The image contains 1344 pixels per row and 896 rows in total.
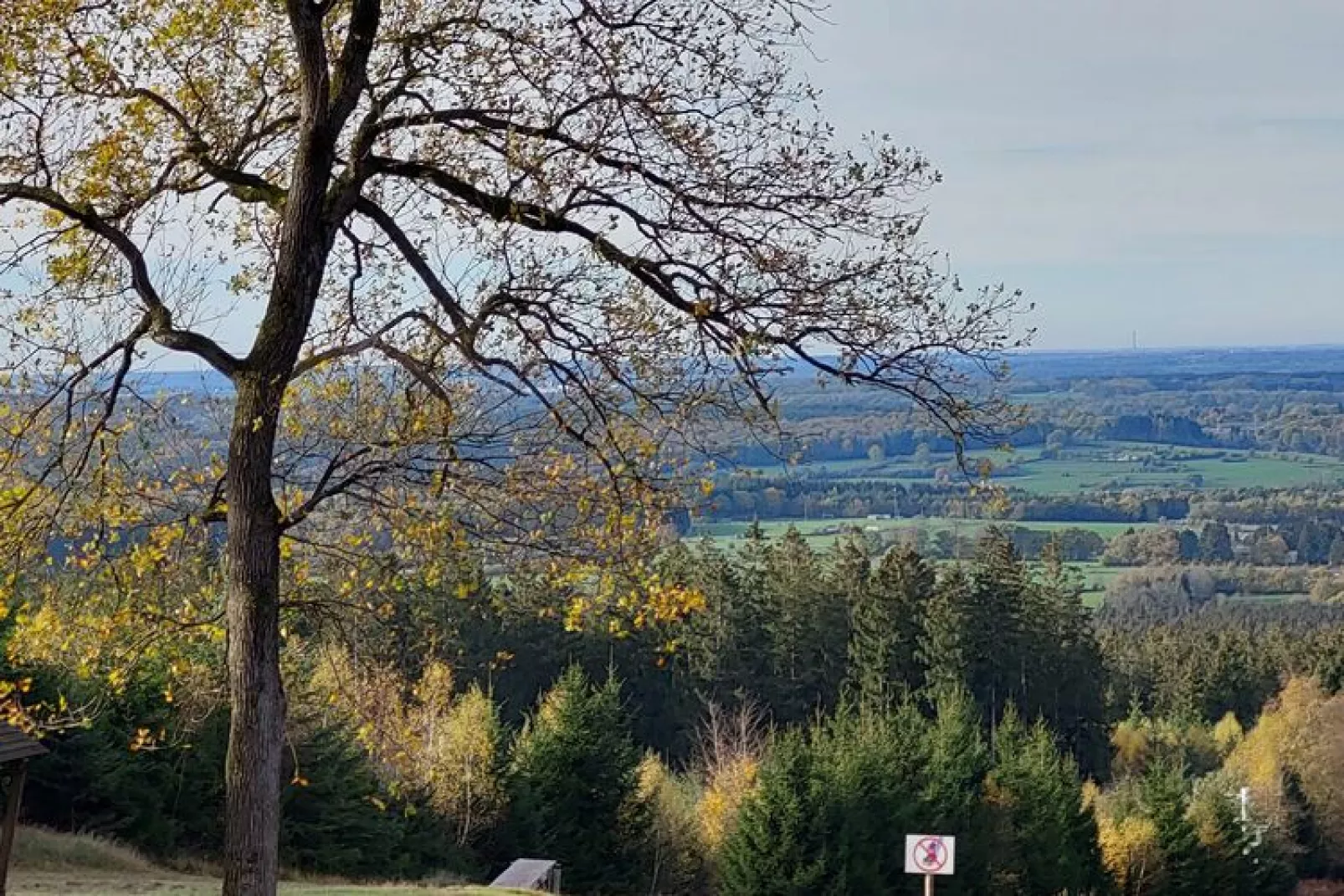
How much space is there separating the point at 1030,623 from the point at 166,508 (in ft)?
134

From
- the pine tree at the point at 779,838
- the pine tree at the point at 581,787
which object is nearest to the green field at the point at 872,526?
the pine tree at the point at 581,787

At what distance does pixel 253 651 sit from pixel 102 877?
39.0 feet

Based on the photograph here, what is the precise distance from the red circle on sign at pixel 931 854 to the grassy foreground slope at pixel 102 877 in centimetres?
574

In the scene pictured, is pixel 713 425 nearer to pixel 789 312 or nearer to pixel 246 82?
pixel 789 312

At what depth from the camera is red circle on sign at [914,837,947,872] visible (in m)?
12.0

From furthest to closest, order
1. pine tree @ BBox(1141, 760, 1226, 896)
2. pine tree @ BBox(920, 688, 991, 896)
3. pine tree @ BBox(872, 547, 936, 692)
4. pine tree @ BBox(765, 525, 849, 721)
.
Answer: pine tree @ BBox(765, 525, 849, 721)
pine tree @ BBox(872, 547, 936, 692)
pine tree @ BBox(1141, 760, 1226, 896)
pine tree @ BBox(920, 688, 991, 896)

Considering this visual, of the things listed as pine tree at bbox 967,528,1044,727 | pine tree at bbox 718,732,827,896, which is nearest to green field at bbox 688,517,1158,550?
pine tree at bbox 967,528,1044,727

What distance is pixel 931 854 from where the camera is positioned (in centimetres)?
1208

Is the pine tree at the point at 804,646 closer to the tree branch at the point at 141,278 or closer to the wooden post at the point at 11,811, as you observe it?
the wooden post at the point at 11,811

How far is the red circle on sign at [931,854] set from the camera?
12.0 meters

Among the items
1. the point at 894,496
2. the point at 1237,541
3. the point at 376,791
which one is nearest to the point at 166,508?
the point at 376,791

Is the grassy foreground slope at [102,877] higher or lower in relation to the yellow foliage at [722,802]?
higher

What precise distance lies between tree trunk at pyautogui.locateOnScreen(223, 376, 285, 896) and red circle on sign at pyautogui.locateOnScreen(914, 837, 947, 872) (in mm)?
6460

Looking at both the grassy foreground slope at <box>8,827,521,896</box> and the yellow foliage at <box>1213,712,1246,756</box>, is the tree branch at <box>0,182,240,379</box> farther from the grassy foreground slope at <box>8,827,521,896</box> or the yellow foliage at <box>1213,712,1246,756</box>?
the yellow foliage at <box>1213,712,1246,756</box>
